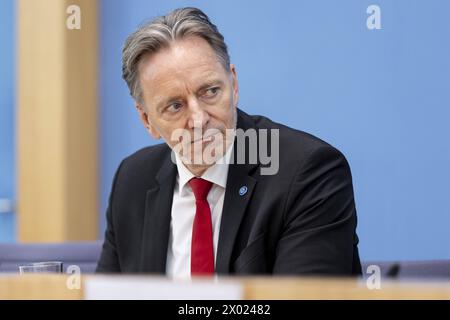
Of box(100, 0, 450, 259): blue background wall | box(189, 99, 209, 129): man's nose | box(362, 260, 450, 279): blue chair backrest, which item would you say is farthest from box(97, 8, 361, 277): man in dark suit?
box(100, 0, 450, 259): blue background wall

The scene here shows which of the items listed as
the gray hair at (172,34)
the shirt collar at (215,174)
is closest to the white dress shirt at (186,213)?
the shirt collar at (215,174)

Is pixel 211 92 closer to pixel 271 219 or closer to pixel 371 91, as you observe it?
pixel 271 219

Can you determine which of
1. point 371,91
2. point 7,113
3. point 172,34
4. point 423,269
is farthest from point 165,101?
point 7,113

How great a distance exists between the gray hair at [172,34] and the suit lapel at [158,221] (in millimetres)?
285

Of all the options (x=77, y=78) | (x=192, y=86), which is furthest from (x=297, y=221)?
(x=77, y=78)

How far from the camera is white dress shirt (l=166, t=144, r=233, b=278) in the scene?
Result: 5.09 feet

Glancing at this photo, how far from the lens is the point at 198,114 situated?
5.10 ft

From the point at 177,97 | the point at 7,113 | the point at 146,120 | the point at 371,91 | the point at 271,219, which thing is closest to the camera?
the point at 271,219

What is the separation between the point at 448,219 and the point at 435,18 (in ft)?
2.62

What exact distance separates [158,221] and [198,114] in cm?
26

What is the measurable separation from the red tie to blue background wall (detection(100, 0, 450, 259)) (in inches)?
58.5

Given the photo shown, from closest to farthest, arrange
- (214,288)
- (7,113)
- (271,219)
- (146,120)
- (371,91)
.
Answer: (214,288)
(271,219)
(146,120)
(371,91)
(7,113)

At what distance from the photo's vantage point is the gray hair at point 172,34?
5.17 feet
